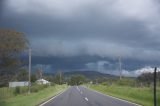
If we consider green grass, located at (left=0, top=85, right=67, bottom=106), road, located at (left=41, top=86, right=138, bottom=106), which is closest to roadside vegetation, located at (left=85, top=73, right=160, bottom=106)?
road, located at (left=41, top=86, right=138, bottom=106)

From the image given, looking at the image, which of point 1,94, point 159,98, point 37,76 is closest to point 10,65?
point 1,94

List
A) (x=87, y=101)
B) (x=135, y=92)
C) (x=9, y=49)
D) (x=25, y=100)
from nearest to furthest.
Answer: (x=25, y=100) → (x=87, y=101) → (x=135, y=92) → (x=9, y=49)

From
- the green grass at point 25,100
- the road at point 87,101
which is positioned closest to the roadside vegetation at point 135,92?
the road at point 87,101

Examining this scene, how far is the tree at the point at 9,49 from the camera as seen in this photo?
5313cm

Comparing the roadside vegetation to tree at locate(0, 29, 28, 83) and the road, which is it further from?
tree at locate(0, 29, 28, 83)

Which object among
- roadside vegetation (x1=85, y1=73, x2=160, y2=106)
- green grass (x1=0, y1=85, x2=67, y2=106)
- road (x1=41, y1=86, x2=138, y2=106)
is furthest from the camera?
roadside vegetation (x1=85, y1=73, x2=160, y2=106)

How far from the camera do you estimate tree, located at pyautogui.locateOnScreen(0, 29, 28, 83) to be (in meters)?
53.1

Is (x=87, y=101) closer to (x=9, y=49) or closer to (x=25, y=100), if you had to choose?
(x=25, y=100)

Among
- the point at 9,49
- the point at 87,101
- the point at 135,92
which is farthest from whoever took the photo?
the point at 9,49

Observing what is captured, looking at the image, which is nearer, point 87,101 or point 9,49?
point 87,101

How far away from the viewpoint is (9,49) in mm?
54094

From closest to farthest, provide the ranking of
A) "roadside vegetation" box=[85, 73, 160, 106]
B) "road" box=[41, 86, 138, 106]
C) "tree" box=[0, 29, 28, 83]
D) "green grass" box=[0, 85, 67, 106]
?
"green grass" box=[0, 85, 67, 106]
"road" box=[41, 86, 138, 106]
"roadside vegetation" box=[85, 73, 160, 106]
"tree" box=[0, 29, 28, 83]

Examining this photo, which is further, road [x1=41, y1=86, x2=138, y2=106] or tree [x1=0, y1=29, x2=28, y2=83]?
tree [x1=0, y1=29, x2=28, y2=83]

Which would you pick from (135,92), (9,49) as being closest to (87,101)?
(135,92)
